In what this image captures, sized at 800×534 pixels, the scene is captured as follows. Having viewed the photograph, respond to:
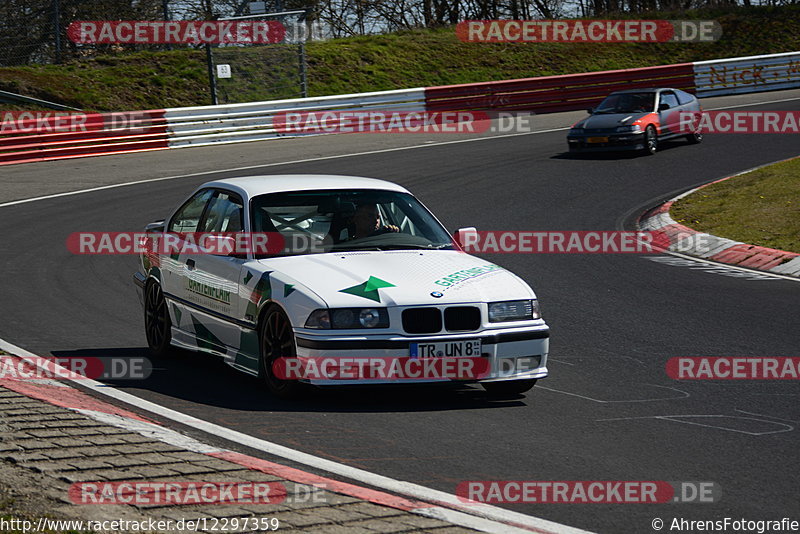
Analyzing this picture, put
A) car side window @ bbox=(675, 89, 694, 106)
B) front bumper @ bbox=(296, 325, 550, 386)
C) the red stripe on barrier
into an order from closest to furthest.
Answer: front bumper @ bbox=(296, 325, 550, 386) < the red stripe on barrier < car side window @ bbox=(675, 89, 694, 106)

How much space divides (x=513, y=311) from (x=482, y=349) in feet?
1.28

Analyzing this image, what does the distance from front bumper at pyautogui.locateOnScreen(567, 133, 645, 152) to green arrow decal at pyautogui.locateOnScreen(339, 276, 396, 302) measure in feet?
56.1

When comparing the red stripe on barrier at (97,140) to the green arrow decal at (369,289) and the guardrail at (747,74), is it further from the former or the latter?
the green arrow decal at (369,289)

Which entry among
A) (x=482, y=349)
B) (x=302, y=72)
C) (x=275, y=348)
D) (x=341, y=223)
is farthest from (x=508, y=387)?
(x=302, y=72)

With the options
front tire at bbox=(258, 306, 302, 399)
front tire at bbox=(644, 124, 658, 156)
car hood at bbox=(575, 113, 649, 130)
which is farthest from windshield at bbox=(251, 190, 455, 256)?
front tire at bbox=(644, 124, 658, 156)

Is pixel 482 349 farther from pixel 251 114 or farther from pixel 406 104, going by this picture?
pixel 406 104

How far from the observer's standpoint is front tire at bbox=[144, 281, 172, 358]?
9086 millimetres

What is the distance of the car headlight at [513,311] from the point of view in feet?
24.0

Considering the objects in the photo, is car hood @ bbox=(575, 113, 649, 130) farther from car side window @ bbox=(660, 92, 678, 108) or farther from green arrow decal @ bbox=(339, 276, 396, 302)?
green arrow decal @ bbox=(339, 276, 396, 302)

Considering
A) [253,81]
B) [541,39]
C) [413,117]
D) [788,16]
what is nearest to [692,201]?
[413,117]

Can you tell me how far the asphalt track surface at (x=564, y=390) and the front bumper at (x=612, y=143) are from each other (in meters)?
5.40

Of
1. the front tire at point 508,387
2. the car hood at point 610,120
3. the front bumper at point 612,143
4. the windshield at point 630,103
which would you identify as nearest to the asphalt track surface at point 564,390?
the front tire at point 508,387

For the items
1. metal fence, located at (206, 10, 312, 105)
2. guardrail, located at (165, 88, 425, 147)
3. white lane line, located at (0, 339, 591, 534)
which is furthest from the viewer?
metal fence, located at (206, 10, 312, 105)

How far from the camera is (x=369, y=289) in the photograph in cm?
723
